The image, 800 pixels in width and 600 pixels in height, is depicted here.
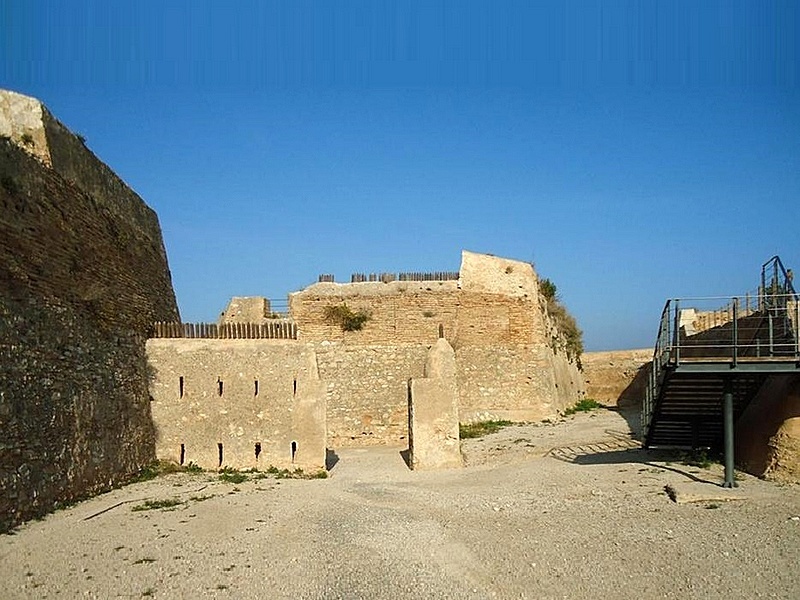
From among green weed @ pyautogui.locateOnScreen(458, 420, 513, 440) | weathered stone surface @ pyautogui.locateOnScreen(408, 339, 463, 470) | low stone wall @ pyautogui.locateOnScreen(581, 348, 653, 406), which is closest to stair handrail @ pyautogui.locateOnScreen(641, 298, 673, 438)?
weathered stone surface @ pyautogui.locateOnScreen(408, 339, 463, 470)

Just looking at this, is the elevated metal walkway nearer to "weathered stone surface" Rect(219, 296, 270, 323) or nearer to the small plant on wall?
the small plant on wall

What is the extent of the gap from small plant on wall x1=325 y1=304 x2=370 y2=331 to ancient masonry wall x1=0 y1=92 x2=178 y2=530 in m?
8.45

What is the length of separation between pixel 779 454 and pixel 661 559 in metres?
5.32

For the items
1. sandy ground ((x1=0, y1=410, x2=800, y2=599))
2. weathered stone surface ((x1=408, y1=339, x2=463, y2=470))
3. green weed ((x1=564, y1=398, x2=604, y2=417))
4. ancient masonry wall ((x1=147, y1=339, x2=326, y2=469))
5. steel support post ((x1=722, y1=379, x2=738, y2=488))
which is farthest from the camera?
green weed ((x1=564, y1=398, x2=604, y2=417))

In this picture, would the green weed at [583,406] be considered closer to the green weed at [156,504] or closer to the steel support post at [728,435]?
the steel support post at [728,435]

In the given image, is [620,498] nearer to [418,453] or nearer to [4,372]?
[418,453]

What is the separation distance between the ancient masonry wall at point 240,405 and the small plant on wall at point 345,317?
318 inches

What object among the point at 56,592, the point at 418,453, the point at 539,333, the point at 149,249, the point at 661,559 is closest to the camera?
the point at 56,592

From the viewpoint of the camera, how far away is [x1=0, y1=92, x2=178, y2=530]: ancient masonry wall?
11195 millimetres

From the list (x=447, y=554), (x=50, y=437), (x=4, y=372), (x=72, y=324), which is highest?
(x=72, y=324)

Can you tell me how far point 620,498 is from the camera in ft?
41.5

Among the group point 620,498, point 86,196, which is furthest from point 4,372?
point 620,498

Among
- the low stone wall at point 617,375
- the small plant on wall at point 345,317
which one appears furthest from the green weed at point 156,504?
the low stone wall at point 617,375

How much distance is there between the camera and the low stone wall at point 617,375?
35.0 m
